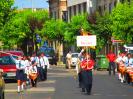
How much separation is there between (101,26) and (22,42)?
39.4 meters

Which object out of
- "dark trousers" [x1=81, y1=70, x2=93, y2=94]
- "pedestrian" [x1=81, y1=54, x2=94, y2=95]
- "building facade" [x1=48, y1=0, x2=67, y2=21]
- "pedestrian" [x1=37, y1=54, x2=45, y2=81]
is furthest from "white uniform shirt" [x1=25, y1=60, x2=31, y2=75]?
"building facade" [x1=48, y1=0, x2=67, y2=21]

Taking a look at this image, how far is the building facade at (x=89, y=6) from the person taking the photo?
265ft

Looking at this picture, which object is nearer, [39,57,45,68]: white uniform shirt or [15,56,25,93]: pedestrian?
[15,56,25,93]: pedestrian

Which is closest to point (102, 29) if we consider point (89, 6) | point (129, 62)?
point (89, 6)

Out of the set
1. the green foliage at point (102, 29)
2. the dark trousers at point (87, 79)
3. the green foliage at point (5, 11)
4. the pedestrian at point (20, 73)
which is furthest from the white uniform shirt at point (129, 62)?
the green foliage at point (102, 29)

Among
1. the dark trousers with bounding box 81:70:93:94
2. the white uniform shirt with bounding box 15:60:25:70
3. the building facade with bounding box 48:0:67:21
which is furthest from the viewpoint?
the building facade with bounding box 48:0:67:21

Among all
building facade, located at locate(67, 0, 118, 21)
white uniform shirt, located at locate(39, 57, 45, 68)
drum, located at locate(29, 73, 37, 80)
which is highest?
building facade, located at locate(67, 0, 118, 21)

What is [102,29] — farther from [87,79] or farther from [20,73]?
[87,79]

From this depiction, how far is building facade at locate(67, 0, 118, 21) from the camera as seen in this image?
3174 inches

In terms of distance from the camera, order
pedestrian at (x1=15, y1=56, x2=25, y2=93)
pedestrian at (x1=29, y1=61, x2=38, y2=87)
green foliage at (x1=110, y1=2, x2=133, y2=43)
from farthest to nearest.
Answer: green foliage at (x1=110, y1=2, x2=133, y2=43) < pedestrian at (x1=29, y1=61, x2=38, y2=87) < pedestrian at (x1=15, y1=56, x2=25, y2=93)

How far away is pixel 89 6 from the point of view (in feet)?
297

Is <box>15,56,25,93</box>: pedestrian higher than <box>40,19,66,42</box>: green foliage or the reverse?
the reverse

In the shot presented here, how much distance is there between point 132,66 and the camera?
1382 inches

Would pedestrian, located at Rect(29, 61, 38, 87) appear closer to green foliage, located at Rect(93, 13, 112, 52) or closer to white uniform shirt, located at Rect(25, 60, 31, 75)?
white uniform shirt, located at Rect(25, 60, 31, 75)
